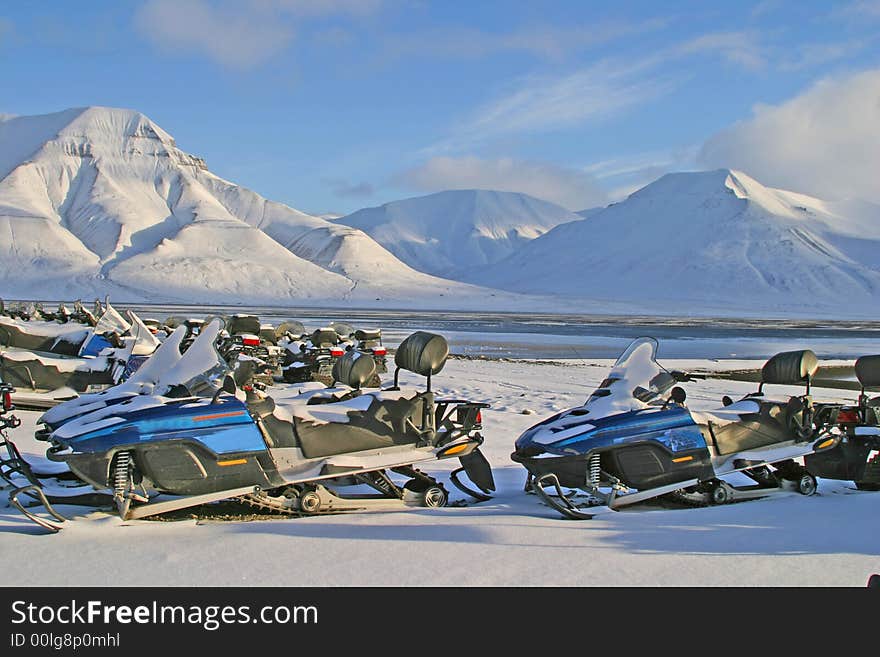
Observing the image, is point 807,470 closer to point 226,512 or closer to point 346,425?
point 346,425

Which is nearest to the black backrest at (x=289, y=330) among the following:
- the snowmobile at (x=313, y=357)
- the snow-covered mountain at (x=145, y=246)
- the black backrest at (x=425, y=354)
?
the snowmobile at (x=313, y=357)

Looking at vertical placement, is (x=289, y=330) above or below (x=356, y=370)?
above

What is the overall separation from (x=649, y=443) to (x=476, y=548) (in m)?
2.03

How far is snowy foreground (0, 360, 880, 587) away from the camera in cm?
515

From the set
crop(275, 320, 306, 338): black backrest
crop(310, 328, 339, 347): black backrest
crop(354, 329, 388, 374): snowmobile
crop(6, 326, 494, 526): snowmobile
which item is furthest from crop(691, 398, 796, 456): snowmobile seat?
crop(275, 320, 306, 338): black backrest

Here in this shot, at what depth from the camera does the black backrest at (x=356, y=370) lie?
812 centimetres

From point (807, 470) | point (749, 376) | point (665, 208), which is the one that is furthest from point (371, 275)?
point (807, 470)

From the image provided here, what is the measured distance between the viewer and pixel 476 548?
19.1 ft

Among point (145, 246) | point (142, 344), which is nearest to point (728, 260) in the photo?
point (145, 246)

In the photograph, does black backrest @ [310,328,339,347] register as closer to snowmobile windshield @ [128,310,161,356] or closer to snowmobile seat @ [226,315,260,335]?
snowmobile seat @ [226,315,260,335]

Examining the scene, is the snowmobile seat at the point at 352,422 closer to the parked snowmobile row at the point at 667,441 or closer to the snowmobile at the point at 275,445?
the snowmobile at the point at 275,445

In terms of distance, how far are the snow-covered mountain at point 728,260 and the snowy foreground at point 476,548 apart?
11134 cm

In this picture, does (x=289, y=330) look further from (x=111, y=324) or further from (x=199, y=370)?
(x=199, y=370)

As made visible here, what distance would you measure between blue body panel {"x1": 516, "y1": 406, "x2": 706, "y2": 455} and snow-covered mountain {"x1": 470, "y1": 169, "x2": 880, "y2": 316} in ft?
363
